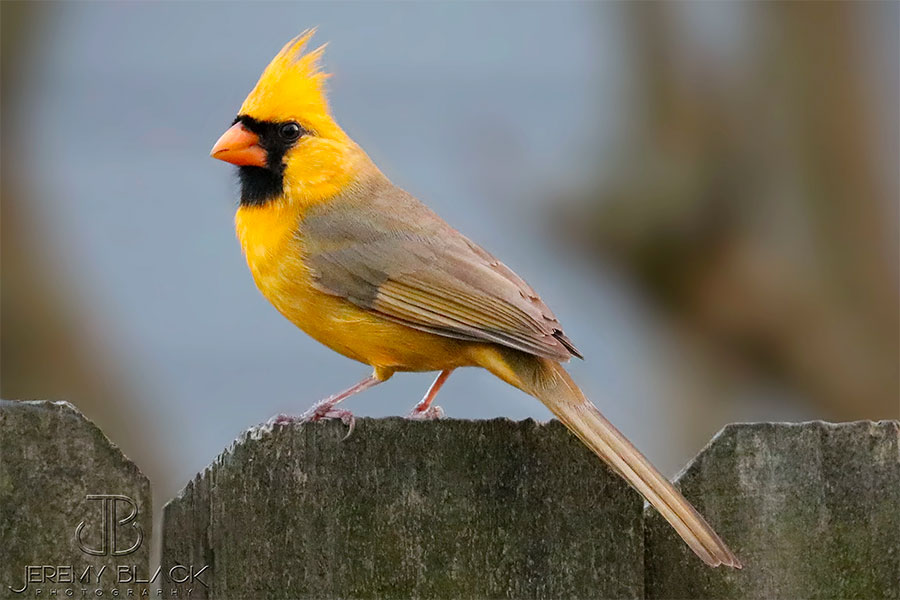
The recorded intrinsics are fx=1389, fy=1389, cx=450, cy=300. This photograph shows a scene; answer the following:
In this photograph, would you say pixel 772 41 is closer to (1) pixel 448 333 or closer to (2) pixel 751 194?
(2) pixel 751 194

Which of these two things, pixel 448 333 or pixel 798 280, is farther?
pixel 798 280

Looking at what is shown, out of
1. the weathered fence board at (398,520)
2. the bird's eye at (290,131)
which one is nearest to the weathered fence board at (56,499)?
the weathered fence board at (398,520)

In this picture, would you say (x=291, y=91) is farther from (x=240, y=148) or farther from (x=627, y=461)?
(x=627, y=461)

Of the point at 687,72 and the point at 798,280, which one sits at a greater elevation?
the point at 687,72

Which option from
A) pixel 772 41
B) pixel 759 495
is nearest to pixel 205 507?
pixel 759 495

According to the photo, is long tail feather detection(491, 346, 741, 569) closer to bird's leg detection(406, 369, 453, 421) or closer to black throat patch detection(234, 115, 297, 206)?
bird's leg detection(406, 369, 453, 421)

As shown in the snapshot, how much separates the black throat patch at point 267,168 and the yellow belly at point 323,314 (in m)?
0.07

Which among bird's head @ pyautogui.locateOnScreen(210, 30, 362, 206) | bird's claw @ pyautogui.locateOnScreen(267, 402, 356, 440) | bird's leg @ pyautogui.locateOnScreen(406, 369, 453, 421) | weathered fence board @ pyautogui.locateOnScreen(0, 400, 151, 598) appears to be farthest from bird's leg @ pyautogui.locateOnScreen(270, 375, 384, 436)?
bird's head @ pyautogui.locateOnScreen(210, 30, 362, 206)

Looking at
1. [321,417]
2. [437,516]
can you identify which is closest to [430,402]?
[321,417]

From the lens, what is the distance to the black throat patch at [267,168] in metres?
4.20

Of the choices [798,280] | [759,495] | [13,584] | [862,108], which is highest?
[862,108]

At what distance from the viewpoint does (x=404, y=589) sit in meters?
2.46

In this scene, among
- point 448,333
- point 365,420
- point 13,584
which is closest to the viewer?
point 13,584

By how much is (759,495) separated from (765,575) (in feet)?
0.49
